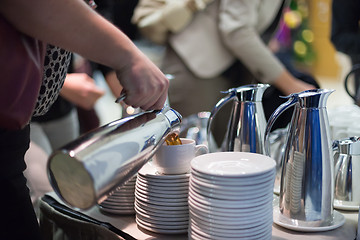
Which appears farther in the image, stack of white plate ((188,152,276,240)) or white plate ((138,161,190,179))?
white plate ((138,161,190,179))

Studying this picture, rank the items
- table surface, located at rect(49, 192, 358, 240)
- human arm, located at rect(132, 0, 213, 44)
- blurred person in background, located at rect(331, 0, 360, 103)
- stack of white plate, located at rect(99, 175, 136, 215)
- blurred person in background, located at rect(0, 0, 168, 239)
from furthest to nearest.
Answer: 1. blurred person in background, located at rect(331, 0, 360, 103)
2. human arm, located at rect(132, 0, 213, 44)
3. stack of white plate, located at rect(99, 175, 136, 215)
4. table surface, located at rect(49, 192, 358, 240)
5. blurred person in background, located at rect(0, 0, 168, 239)

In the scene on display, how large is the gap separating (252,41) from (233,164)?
1101mm

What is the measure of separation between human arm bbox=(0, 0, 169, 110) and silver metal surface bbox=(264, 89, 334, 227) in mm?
320

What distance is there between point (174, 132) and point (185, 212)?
16 cm

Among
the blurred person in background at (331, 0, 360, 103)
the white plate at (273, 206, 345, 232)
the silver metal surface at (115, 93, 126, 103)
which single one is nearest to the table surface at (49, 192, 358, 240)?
the white plate at (273, 206, 345, 232)

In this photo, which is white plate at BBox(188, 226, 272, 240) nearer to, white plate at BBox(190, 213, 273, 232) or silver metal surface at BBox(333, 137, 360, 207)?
white plate at BBox(190, 213, 273, 232)

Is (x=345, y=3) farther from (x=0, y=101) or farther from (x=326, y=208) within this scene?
(x=0, y=101)

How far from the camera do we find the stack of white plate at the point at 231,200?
0.77m

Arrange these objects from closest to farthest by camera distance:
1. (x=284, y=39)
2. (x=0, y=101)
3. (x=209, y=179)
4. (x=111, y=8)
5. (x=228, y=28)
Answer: (x=0, y=101) < (x=209, y=179) < (x=228, y=28) < (x=111, y=8) < (x=284, y=39)

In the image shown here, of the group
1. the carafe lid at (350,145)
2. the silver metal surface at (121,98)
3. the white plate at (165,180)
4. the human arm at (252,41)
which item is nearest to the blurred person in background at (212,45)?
the human arm at (252,41)

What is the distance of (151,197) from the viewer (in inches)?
36.0

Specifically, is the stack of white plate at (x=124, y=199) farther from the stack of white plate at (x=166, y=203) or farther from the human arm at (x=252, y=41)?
the human arm at (x=252, y=41)

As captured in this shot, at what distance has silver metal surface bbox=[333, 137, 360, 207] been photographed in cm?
105

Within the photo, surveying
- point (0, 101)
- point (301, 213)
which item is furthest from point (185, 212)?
point (0, 101)
